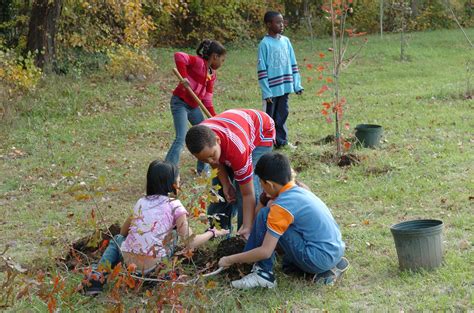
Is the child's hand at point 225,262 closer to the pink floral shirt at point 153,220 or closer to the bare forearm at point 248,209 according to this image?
the pink floral shirt at point 153,220

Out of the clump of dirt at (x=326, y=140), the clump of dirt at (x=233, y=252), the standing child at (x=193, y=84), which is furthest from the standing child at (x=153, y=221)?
the clump of dirt at (x=326, y=140)

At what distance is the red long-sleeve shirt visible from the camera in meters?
7.47

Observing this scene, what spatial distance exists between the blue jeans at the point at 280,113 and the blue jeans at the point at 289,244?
4.49 meters

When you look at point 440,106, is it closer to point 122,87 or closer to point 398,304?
point 122,87

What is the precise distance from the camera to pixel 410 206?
21.0 feet

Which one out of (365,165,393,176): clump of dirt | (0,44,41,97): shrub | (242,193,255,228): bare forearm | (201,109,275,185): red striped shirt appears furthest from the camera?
(0,44,41,97): shrub

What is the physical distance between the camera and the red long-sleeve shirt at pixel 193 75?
24.5 ft

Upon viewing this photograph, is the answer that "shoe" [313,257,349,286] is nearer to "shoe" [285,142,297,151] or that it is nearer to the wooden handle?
the wooden handle

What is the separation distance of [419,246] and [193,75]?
361 cm

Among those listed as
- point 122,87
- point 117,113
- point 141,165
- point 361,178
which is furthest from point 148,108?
point 361,178

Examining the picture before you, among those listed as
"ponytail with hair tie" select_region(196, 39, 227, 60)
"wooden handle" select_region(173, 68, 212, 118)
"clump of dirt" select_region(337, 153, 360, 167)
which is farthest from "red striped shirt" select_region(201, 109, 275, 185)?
"clump of dirt" select_region(337, 153, 360, 167)

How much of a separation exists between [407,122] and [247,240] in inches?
236

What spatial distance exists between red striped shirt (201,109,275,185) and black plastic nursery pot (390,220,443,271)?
3.54 ft

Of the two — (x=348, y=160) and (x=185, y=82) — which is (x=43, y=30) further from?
(x=348, y=160)
